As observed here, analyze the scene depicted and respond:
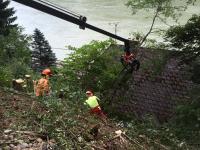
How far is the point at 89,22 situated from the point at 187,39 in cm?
2600

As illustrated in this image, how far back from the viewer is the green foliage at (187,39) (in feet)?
50.9

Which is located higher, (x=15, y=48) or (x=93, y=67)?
(x=15, y=48)

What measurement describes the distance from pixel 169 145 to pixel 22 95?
3.51 m

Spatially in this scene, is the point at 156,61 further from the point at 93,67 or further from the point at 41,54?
the point at 41,54

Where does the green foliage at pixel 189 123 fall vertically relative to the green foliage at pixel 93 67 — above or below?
below

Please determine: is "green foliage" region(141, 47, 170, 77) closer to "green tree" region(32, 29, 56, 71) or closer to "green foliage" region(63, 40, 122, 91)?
"green foliage" region(63, 40, 122, 91)

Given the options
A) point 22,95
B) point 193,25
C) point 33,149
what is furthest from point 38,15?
point 33,149

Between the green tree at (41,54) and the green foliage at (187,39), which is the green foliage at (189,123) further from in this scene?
the green tree at (41,54)

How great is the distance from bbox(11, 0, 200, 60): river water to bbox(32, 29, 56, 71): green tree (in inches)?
136

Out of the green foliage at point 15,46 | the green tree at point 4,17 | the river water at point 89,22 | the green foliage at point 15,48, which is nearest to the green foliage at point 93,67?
the green foliage at point 15,48

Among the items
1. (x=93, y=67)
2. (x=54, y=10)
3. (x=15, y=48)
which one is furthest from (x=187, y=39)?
(x=15, y=48)

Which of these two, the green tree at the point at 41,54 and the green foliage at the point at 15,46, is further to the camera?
the green foliage at the point at 15,46

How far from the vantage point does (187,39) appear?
1571 centimetres

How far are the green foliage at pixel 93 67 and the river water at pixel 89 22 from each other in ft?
38.5
